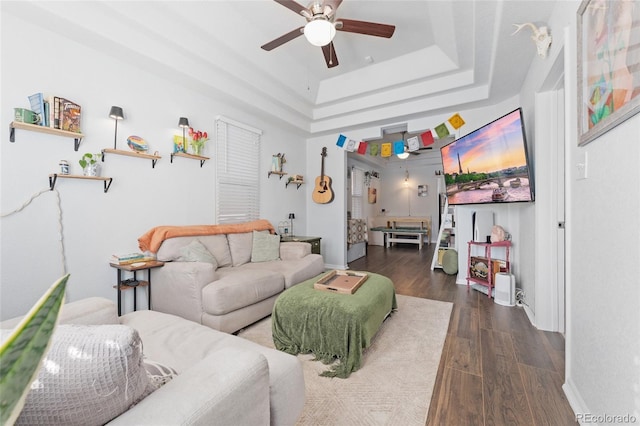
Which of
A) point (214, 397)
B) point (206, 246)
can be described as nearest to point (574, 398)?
point (214, 397)

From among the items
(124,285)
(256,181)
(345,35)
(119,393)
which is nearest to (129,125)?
(124,285)

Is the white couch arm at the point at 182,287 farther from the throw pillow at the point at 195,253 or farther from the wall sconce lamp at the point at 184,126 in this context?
the wall sconce lamp at the point at 184,126

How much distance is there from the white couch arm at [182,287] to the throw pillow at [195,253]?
178 mm

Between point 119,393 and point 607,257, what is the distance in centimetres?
180

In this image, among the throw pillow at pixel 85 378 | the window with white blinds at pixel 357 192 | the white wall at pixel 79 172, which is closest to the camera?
the throw pillow at pixel 85 378

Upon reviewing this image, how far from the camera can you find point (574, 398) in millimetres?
1460

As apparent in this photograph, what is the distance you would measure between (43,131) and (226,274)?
5.97 feet

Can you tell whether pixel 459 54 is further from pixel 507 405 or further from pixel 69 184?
pixel 69 184

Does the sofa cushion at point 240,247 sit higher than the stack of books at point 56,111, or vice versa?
the stack of books at point 56,111

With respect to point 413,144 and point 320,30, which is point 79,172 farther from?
point 413,144

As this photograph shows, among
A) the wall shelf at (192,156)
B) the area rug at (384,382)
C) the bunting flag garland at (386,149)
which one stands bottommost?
the area rug at (384,382)

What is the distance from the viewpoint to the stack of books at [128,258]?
239 cm

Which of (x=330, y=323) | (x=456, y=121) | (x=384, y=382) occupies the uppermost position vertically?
(x=456, y=121)

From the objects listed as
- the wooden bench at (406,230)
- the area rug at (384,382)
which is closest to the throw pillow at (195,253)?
the area rug at (384,382)
